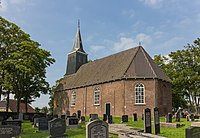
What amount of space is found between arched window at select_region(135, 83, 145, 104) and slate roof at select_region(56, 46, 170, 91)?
1234mm

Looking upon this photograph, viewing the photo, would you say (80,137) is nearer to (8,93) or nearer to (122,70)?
(122,70)

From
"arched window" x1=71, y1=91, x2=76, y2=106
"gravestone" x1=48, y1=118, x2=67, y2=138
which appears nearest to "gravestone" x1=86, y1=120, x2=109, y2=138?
"gravestone" x1=48, y1=118, x2=67, y2=138

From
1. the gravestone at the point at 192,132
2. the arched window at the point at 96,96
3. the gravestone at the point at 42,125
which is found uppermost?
the arched window at the point at 96,96

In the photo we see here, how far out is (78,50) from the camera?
43812 millimetres

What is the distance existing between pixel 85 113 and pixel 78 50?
1538 cm

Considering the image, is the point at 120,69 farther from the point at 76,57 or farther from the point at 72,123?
the point at 76,57

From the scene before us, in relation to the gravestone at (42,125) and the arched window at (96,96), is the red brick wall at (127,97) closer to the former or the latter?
the arched window at (96,96)

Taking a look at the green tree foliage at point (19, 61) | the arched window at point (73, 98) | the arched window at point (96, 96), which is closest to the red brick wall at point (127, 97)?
the arched window at point (96, 96)

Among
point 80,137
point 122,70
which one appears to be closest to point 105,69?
point 122,70

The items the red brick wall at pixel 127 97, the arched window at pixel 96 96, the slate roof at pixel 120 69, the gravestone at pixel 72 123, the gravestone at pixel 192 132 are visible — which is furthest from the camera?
the arched window at pixel 96 96

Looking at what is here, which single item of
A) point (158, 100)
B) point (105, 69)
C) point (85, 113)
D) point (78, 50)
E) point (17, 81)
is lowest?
point (85, 113)

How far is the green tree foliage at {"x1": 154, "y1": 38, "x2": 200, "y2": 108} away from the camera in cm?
3481

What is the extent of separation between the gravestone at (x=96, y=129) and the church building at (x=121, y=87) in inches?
707

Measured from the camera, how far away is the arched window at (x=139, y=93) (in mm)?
26984
